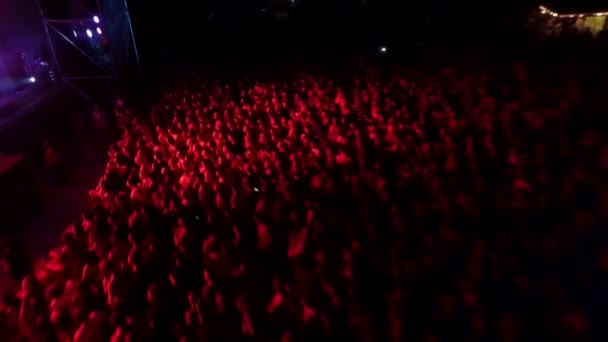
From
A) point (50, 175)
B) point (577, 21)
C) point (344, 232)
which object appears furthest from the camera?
point (577, 21)

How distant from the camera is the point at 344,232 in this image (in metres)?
3.56

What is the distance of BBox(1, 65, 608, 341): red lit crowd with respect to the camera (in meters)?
2.74

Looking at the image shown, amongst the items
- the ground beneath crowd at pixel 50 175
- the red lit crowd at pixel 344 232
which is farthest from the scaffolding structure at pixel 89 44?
the red lit crowd at pixel 344 232

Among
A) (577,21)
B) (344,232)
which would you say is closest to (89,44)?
(344,232)

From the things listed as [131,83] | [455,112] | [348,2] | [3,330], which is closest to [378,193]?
[455,112]

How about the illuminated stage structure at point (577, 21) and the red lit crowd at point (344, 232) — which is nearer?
the red lit crowd at point (344, 232)

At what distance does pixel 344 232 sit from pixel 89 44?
26.9ft

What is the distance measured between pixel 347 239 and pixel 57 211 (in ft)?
13.5

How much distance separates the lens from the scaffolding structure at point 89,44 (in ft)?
25.2

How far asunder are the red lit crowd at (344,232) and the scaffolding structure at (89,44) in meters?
3.09

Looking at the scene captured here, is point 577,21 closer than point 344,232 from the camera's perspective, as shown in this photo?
No

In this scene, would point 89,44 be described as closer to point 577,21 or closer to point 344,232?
point 344,232

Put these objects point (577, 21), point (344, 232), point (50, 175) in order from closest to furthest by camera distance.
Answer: point (344, 232)
point (50, 175)
point (577, 21)

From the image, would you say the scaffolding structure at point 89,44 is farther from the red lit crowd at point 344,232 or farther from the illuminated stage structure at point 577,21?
the illuminated stage structure at point 577,21
